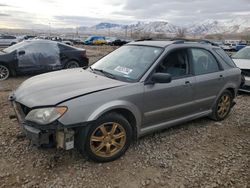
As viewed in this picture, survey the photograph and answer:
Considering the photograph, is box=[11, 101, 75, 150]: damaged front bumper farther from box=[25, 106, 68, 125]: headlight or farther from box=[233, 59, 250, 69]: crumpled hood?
box=[233, 59, 250, 69]: crumpled hood

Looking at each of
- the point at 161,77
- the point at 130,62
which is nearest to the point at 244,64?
the point at 130,62

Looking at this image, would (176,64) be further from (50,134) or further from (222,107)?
(50,134)

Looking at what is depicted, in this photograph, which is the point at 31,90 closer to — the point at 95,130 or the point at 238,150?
the point at 95,130

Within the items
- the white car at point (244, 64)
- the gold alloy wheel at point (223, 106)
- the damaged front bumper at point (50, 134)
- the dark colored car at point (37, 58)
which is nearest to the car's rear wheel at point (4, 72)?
the dark colored car at point (37, 58)

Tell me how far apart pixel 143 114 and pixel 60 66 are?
681 centimetres

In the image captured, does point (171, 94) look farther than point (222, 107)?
No

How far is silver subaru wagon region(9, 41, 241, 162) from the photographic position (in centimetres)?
321

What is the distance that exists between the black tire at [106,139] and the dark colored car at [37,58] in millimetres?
6692

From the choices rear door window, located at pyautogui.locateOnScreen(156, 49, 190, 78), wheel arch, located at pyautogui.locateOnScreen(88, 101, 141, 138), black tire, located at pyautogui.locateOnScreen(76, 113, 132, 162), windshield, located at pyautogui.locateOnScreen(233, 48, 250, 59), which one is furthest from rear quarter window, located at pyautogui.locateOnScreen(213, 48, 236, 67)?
windshield, located at pyautogui.locateOnScreen(233, 48, 250, 59)

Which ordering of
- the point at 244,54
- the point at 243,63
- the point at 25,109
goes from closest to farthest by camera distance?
the point at 25,109 → the point at 243,63 → the point at 244,54

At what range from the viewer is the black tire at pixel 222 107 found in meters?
5.23

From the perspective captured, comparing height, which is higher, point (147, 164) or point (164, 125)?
point (164, 125)

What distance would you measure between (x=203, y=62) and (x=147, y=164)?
2.23 meters

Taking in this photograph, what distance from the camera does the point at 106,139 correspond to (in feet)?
11.7
